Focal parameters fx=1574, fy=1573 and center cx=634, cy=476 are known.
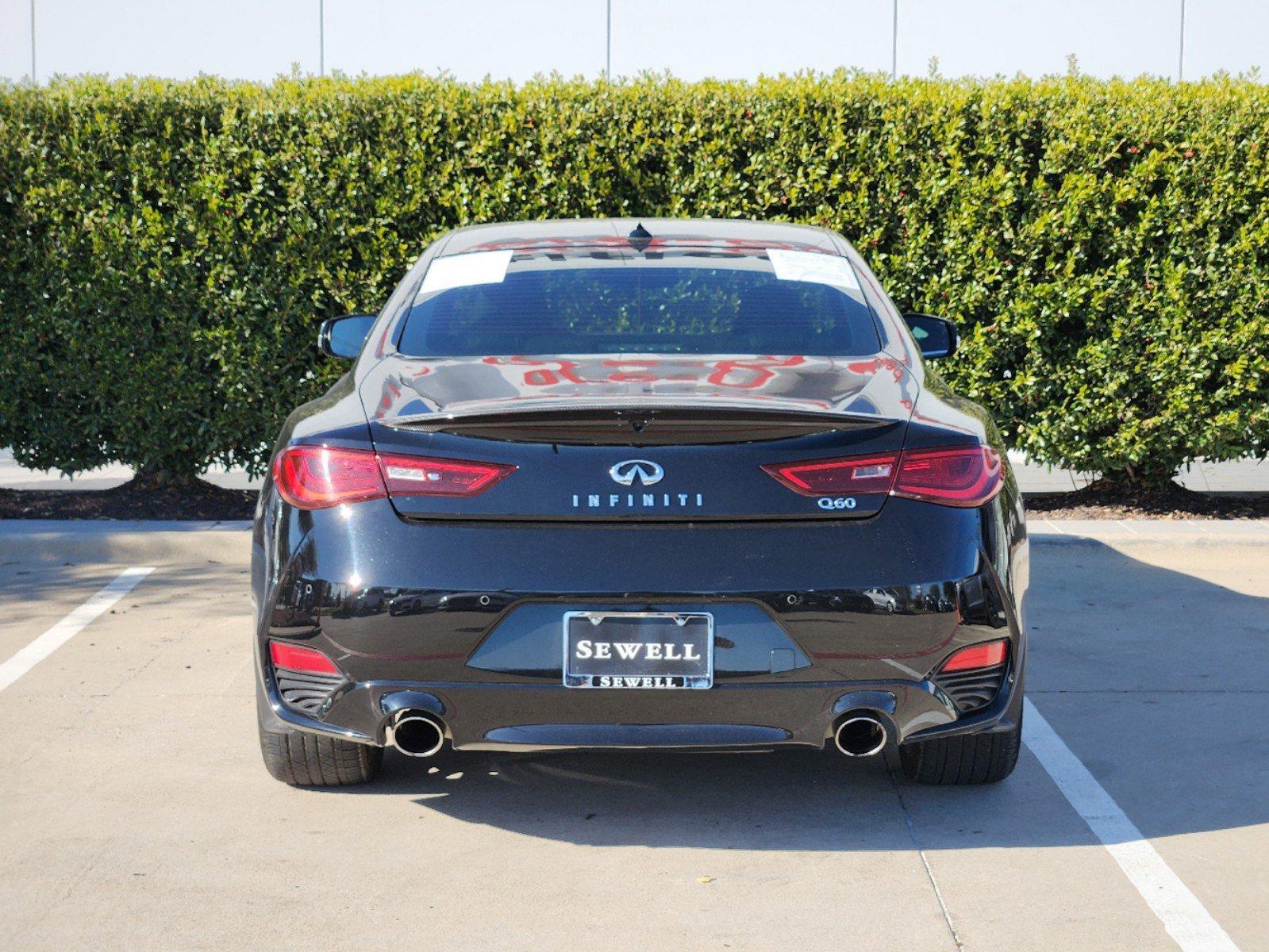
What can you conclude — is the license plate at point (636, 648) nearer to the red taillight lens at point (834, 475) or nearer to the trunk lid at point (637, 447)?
the trunk lid at point (637, 447)

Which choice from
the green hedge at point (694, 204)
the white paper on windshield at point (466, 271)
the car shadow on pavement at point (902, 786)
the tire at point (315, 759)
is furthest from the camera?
the green hedge at point (694, 204)

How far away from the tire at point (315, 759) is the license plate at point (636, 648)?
2.99 ft

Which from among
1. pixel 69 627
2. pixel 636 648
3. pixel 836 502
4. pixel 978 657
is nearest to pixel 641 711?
pixel 636 648

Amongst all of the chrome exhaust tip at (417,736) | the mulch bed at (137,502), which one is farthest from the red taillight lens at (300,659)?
the mulch bed at (137,502)

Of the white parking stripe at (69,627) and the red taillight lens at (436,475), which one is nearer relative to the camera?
the red taillight lens at (436,475)

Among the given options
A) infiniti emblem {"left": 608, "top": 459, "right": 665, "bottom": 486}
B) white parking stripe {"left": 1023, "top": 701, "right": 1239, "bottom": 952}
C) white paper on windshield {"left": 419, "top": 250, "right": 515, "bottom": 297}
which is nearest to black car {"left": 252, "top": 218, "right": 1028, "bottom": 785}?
infiniti emblem {"left": 608, "top": 459, "right": 665, "bottom": 486}

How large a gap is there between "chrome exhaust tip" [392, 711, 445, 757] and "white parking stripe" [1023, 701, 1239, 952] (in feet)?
5.58

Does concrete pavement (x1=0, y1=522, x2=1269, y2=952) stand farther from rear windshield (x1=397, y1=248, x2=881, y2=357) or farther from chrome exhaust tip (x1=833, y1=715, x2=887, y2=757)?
A: rear windshield (x1=397, y1=248, x2=881, y2=357)

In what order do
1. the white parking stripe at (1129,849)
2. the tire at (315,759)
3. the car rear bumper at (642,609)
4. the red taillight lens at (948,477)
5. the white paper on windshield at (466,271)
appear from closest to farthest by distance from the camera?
1. the white parking stripe at (1129,849)
2. the car rear bumper at (642,609)
3. the red taillight lens at (948,477)
4. the tire at (315,759)
5. the white paper on windshield at (466,271)

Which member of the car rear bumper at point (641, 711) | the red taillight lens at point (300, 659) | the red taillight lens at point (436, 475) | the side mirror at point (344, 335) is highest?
the side mirror at point (344, 335)

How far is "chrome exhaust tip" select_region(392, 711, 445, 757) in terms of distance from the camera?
3804mm

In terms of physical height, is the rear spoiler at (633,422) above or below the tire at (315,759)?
above

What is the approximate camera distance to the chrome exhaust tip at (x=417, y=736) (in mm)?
3804

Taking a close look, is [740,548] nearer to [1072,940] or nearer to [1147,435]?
[1072,940]
